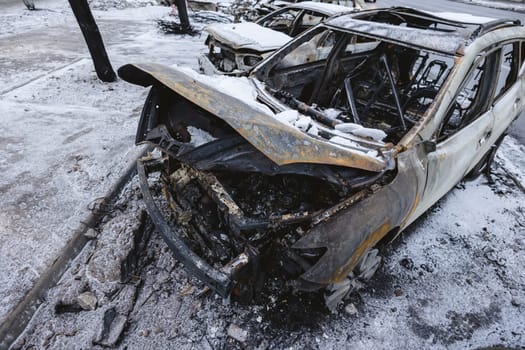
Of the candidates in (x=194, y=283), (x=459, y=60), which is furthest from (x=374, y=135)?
(x=194, y=283)

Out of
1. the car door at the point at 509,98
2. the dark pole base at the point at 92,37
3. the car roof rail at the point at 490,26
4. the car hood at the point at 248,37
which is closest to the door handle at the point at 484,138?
the car door at the point at 509,98

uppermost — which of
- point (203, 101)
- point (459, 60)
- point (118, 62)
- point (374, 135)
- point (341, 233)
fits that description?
point (459, 60)

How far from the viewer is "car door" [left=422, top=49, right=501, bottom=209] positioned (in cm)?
208

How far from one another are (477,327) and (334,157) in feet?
5.81

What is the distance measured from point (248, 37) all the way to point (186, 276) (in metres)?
3.79

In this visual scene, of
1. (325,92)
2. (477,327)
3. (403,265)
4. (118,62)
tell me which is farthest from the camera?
(118,62)

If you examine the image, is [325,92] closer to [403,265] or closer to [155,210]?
[403,265]

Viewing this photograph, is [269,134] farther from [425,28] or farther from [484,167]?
[484,167]

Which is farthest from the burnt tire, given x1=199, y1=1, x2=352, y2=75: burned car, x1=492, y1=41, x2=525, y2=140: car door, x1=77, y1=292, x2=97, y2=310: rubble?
x1=77, y1=292, x2=97, y2=310: rubble

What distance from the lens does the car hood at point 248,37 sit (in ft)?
14.4

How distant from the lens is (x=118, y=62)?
6.64m

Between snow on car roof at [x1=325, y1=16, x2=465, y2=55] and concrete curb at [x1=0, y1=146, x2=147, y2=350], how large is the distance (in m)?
2.85

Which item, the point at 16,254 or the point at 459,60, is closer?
the point at 459,60

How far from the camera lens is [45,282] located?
86.2 inches
